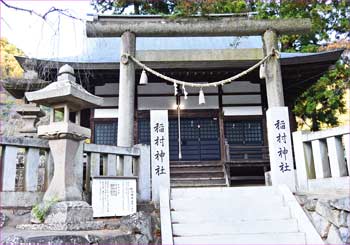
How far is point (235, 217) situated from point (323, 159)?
90.1 inches

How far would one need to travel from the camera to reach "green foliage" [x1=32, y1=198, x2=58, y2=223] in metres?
4.36

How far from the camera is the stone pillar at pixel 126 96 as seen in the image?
7289 mm

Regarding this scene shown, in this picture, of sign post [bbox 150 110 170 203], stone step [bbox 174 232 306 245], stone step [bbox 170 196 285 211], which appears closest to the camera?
stone step [bbox 174 232 306 245]

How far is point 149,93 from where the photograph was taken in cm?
1153

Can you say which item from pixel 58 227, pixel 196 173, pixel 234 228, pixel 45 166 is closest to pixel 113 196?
pixel 58 227

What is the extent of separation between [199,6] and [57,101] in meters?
5.51

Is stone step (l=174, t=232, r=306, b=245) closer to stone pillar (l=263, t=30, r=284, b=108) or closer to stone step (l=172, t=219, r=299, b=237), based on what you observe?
stone step (l=172, t=219, r=299, b=237)

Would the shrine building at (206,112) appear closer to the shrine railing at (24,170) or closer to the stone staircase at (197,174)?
the stone staircase at (197,174)

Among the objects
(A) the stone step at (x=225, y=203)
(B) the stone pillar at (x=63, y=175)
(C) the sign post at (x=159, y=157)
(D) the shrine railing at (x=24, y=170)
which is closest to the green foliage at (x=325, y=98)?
(A) the stone step at (x=225, y=203)

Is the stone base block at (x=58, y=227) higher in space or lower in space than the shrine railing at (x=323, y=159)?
lower

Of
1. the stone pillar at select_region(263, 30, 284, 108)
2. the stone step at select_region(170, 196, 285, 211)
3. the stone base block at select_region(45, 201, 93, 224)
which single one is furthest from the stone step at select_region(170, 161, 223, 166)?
the stone base block at select_region(45, 201, 93, 224)

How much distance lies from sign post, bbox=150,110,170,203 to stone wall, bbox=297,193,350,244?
247 centimetres

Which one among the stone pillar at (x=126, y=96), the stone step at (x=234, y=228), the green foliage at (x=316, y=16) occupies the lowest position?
the stone step at (x=234, y=228)

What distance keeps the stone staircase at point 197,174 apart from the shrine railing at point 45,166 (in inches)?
145
